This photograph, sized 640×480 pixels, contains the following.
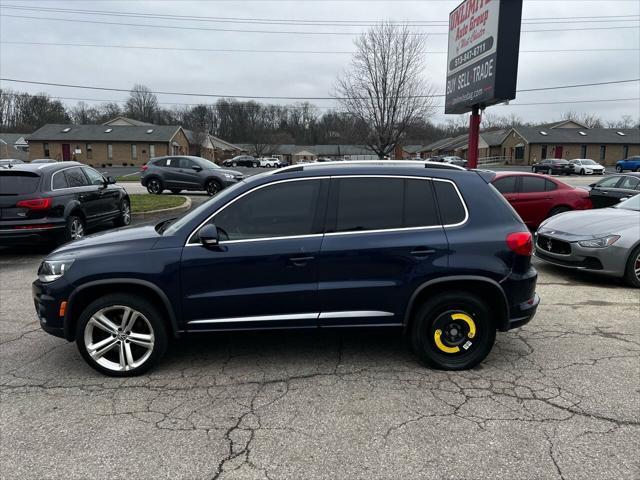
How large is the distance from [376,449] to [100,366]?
2345mm

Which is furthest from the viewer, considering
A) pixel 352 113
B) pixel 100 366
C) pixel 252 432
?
pixel 352 113

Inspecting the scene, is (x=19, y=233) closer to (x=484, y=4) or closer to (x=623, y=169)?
(x=484, y=4)

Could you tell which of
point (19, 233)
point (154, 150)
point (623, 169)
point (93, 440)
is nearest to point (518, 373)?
point (93, 440)

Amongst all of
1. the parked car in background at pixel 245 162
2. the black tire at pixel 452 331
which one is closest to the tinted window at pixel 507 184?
the black tire at pixel 452 331

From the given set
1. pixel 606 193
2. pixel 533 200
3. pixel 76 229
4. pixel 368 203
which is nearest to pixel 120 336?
pixel 368 203

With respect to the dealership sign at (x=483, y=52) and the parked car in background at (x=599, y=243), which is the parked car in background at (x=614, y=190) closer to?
the dealership sign at (x=483, y=52)

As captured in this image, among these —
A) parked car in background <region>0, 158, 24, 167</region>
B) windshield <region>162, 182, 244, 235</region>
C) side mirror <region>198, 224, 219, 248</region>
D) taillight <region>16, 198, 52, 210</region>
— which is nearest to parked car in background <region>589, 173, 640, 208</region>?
windshield <region>162, 182, 244, 235</region>

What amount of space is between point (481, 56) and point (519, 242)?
11619 mm

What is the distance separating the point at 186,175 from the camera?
1828 centimetres

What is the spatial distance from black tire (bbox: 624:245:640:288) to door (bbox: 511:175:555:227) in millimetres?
4382

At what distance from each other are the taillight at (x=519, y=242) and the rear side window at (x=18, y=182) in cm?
779

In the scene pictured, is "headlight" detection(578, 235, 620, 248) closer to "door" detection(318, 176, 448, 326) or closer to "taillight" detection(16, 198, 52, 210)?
"door" detection(318, 176, 448, 326)

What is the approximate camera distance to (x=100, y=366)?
3779mm

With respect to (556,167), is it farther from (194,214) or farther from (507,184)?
(194,214)
